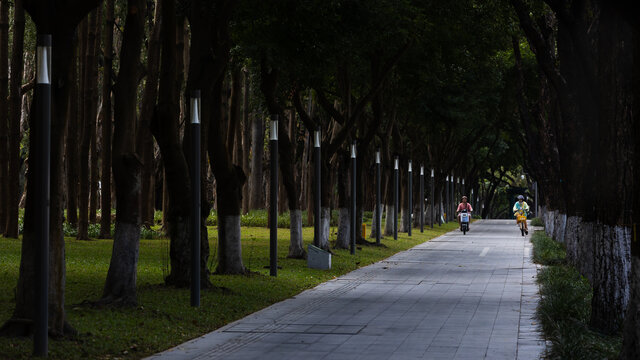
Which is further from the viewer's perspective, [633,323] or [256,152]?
[256,152]

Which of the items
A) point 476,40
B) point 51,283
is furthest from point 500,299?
point 476,40

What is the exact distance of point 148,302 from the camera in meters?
14.7

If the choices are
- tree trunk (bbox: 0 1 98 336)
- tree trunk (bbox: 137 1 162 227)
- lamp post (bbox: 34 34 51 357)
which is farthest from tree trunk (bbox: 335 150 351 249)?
lamp post (bbox: 34 34 51 357)

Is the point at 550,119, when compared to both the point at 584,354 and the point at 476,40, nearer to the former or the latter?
the point at 476,40

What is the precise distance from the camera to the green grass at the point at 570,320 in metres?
9.95

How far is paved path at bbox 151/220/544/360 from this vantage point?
1098cm

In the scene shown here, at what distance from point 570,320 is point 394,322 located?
7.60 feet

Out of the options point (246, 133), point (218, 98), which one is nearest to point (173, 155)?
point (218, 98)

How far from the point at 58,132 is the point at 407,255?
2018cm

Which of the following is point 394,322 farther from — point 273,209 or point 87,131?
point 87,131

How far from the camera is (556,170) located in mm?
31359

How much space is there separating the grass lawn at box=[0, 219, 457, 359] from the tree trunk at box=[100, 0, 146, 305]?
412 millimetres

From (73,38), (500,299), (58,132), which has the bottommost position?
(500,299)

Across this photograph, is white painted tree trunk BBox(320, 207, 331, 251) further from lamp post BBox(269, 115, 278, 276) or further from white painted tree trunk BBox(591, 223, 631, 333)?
white painted tree trunk BBox(591, 223, 631, 333)
